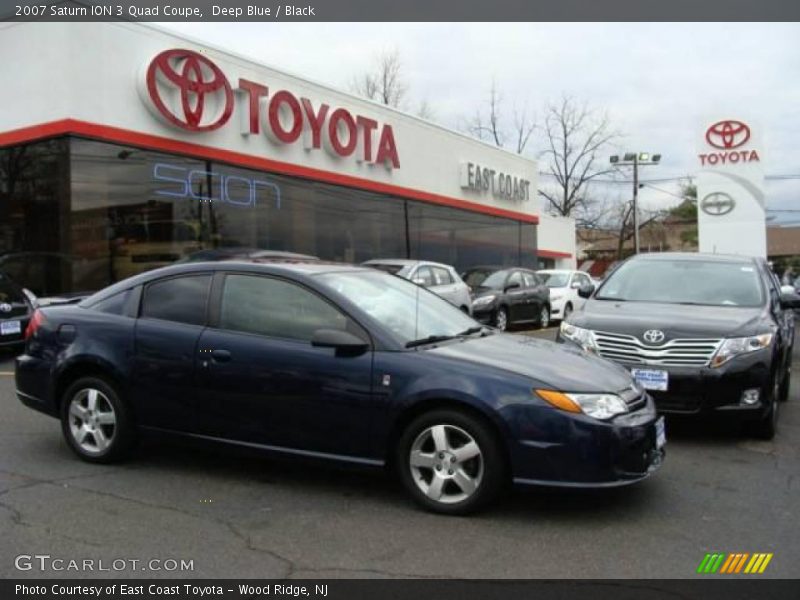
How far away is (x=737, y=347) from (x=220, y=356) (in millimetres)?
3981

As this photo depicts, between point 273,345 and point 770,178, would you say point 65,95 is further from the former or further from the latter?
point 770,178

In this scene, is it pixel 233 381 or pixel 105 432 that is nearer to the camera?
pixel 233 381

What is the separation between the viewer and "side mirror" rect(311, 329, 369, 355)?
4.57 m

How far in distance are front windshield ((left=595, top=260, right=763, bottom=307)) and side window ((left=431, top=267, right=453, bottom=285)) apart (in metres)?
7.34

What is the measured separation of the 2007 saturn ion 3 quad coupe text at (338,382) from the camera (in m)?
4.30

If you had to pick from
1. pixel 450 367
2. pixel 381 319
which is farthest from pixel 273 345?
pixel 450 367

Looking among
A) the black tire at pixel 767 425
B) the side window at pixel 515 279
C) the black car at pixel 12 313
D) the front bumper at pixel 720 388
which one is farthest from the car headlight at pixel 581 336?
the side window at pixel 515 279

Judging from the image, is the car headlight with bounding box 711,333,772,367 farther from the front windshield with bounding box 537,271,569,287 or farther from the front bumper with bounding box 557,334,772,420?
the front windshield with bounding box 537,271,569,287

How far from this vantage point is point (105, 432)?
211 inches

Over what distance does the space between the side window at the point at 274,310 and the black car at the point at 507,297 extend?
1103 cm

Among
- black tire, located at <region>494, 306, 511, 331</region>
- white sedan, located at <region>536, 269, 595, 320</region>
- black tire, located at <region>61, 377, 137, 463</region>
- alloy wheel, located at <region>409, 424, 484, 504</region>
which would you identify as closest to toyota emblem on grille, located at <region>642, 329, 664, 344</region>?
alloy wheel, located at <region>409, 424, 484, 504</region>

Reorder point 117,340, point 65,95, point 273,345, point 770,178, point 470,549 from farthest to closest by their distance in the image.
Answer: point 770,178 < point 65,95 < point 117,340 < point 273,345 < point 470,549

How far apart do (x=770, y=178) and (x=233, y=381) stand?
179 feet

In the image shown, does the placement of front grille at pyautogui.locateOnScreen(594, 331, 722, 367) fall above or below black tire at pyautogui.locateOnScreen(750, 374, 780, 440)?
above
